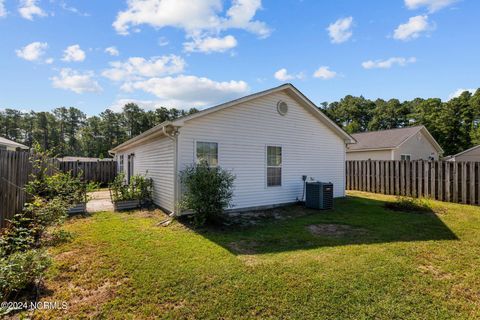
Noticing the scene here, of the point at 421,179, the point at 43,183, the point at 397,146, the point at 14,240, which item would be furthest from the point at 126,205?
the point at 397,146

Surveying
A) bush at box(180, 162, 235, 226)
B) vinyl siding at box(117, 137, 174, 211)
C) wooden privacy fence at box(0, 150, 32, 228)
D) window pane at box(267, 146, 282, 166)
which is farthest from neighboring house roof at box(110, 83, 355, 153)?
wooden privacy fence at box(0, 150, 32, 228)

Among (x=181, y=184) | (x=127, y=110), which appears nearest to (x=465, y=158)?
(x=181, y=184)

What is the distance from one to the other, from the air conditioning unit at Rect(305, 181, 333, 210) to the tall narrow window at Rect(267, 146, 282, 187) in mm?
1225

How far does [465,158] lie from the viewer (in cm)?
2442

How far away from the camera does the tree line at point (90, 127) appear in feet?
183

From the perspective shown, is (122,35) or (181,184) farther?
(122,35)

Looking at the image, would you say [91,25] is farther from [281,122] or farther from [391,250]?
[391,250]

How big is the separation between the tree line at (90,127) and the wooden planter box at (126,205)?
1898 inches

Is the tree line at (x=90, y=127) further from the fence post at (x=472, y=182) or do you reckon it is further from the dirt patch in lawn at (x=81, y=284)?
the dirt patch in lawn at (x=81, y=284)

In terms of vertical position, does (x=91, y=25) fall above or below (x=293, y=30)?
below

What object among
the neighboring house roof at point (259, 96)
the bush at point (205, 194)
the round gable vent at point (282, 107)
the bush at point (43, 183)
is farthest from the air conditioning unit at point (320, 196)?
the bush at point (43, 183)

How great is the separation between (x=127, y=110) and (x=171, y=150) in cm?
5588

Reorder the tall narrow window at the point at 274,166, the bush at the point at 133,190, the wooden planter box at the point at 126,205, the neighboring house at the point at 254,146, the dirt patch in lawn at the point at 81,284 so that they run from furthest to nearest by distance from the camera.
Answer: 1. the tall narrow window at the point at 274,166
2. the bush at the point at 133,190
3. the wooden planter box at the point at 126,205
4. the neighboring house at the point at 254,146
5. the dirt patch in lawn at the point at 81,284

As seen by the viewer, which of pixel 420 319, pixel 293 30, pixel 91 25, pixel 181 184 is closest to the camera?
pixel 420 319
